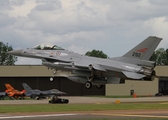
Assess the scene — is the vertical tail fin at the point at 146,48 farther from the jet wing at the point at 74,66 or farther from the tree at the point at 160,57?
the tree at the point at 160,57

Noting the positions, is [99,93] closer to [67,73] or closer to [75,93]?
[75,93]

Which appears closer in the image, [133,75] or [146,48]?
[133,75]

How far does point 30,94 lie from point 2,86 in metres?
20.3

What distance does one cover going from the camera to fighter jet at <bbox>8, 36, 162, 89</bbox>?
134 ft

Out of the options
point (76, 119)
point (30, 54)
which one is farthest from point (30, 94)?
point (76, 119)

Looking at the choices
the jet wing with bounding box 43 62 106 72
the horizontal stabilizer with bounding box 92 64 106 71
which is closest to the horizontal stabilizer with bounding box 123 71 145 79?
the horizontal stabilizer with bounding box 92 64 106 71

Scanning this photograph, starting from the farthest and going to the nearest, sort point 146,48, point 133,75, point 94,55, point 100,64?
point 94,55
point 100,64
point 146,48
point 133,75

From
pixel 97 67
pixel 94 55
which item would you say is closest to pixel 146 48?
pixel 97 67

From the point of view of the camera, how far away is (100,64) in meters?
42.7

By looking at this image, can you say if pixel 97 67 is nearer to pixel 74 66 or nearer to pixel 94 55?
pixel 74 66

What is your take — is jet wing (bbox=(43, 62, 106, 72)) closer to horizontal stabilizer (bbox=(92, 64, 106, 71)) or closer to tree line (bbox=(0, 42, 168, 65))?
horizontal stabilizer (bbox=(92, 64, 106, 71))

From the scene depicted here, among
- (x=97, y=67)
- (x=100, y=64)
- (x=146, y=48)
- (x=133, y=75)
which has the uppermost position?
(x=146, y=48)

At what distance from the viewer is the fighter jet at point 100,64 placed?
40906 millimetres

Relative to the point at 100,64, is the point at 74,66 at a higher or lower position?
lower
